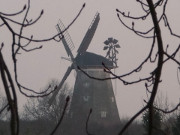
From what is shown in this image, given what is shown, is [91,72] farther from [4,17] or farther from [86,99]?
[4,17]

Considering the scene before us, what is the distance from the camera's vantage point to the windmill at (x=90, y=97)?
3972 cm

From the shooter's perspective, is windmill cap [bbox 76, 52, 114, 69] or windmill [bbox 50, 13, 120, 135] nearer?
windmill [bbox 50, 13, 120, 135]

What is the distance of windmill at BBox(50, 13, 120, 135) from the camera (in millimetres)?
39719

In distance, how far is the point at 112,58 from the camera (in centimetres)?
4819

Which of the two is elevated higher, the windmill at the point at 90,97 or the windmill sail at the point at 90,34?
the windmill sail at the point at 90,34

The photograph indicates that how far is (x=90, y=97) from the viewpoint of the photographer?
45.2 metres

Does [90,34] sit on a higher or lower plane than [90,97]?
higher

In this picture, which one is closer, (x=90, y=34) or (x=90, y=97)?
(x=90, y=34)

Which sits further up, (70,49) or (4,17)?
(70,49)

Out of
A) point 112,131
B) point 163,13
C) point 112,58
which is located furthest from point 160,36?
point 112,58

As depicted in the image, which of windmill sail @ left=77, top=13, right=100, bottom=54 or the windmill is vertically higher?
windmill sail @ left=77, top=13, right=100, bottom=54

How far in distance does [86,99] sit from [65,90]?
839cm

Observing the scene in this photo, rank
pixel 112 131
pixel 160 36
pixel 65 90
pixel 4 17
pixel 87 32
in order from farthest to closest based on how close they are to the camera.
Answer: pixel 65 90
pixel 87 32
pixel 112 131
pixel 4 17
pixel 160 36

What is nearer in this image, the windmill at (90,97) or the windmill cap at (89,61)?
the windmill at (90,97)
